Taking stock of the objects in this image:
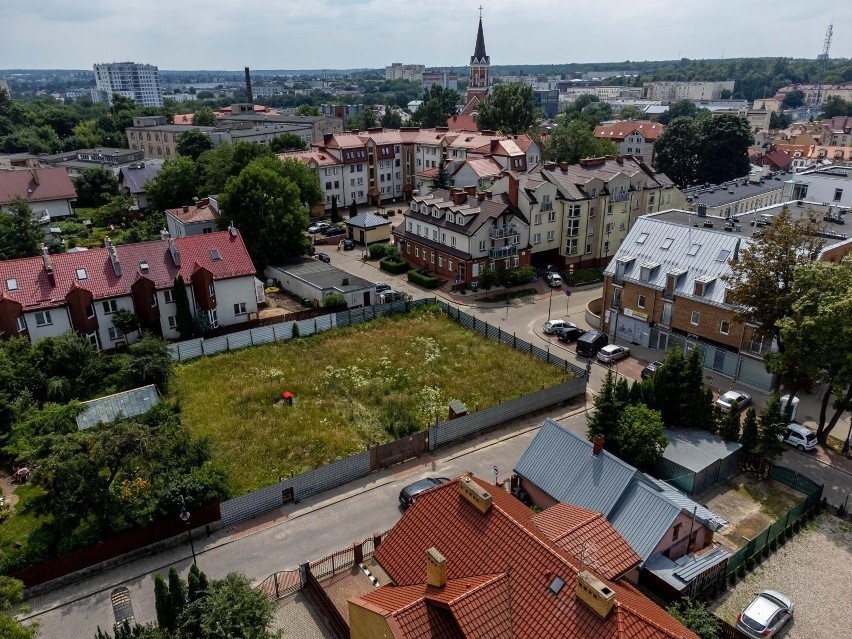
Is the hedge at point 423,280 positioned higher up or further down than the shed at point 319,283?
further down

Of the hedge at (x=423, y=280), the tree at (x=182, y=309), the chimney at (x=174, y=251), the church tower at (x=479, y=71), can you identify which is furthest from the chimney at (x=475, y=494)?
the church tower at (x=479, y=71)

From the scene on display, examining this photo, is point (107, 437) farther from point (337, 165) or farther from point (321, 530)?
point (337, 165)

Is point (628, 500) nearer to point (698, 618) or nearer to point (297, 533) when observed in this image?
point (698, 618)

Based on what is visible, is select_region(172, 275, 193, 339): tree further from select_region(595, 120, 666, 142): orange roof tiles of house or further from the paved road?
select_region(595, 120, 666, 142): orange roof tiles of house

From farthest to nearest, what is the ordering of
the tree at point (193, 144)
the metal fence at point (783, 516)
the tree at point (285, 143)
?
the tree at point (285, 143), the tree at point (193, 144), the metal fence at point (783, 516)

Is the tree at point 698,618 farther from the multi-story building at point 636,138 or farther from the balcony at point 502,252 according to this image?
the multi-story building at point 636,138

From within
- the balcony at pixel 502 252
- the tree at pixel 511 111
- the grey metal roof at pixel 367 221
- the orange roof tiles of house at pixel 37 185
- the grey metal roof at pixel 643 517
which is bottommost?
the grey metal roof at pixel 643 517

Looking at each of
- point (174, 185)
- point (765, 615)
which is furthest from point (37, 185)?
point (765, 615)
